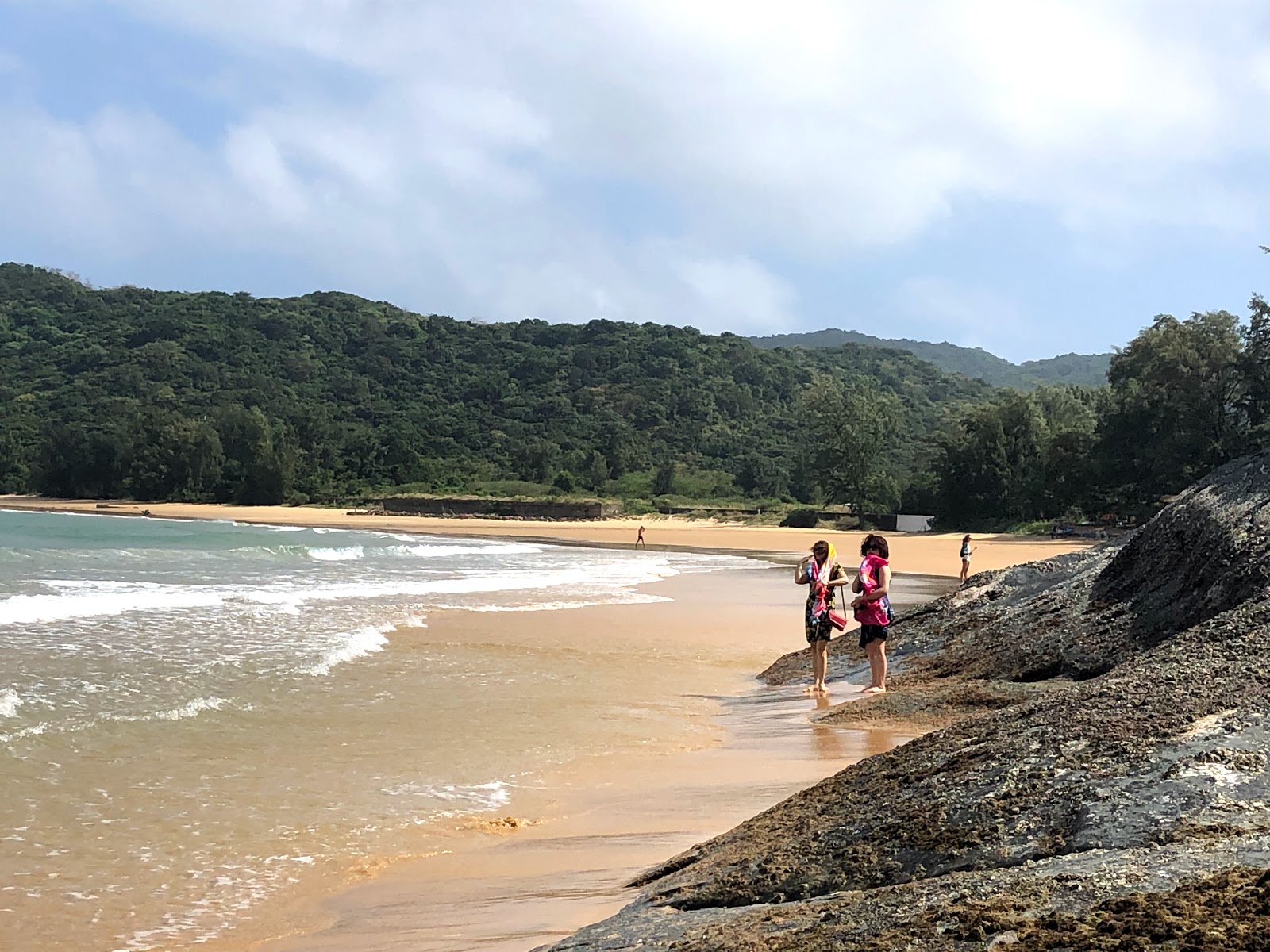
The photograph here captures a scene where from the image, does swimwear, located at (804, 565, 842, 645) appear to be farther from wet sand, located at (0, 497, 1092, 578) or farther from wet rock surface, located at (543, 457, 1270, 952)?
wet sand, located at (0, 497, 1092, 578)

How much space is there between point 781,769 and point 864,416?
224 feet

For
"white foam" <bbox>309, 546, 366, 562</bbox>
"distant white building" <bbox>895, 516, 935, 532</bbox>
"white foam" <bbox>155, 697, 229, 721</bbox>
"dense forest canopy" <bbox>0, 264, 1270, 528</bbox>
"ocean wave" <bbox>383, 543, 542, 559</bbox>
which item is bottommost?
"ocean wave" <bbox>383, 543, 542, 559</bbox>

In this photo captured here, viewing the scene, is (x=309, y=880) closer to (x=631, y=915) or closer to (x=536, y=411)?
(x=631, y=915)

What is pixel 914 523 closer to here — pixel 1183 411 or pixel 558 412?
pixel 1183 411

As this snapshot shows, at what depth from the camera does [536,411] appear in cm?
12888

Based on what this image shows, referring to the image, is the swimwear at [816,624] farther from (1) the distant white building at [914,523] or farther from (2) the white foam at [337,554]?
(1) the distant white building at [914,523]

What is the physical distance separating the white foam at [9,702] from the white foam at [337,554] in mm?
25341

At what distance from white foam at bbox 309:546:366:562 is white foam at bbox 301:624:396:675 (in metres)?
19.8

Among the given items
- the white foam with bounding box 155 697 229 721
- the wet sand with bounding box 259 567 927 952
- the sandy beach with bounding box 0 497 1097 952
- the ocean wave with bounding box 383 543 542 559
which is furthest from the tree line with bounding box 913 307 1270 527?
the white foam with bounding box 155 697 229 721

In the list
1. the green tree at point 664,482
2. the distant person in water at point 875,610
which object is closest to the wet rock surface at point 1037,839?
the distant person in water at point 875,610

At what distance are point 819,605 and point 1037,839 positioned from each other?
7261 mm

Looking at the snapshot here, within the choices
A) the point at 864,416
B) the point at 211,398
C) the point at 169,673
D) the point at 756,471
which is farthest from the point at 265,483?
the point at 169,673

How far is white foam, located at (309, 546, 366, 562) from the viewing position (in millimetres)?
36938

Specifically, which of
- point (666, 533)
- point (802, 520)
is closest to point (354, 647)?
point (666, 533)
